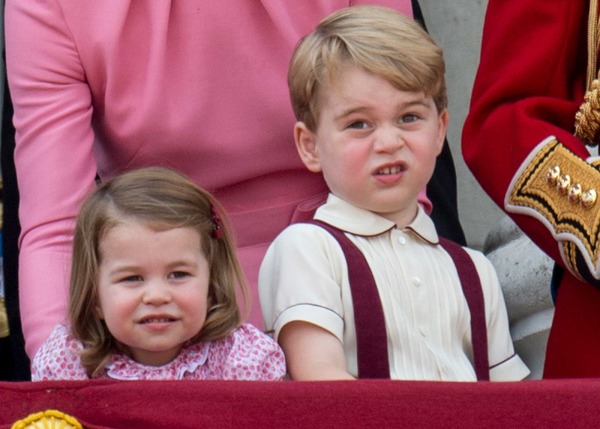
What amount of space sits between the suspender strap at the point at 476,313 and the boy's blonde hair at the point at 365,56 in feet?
0.84

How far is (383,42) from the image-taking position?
248 cm

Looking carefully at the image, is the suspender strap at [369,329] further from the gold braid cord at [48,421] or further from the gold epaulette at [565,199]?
the gold braid cord at [48,421]

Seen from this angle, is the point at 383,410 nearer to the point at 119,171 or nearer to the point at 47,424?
the point at 47,424

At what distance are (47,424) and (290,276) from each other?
0.66 m

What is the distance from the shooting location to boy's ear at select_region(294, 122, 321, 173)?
2.54 m

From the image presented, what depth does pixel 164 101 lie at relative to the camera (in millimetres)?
2734

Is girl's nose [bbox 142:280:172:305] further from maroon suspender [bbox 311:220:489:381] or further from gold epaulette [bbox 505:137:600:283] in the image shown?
gold epaulette [bbox 505:137:600:283]

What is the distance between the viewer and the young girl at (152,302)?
7.55 ft

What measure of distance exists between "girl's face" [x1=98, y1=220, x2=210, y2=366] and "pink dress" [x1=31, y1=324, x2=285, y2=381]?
3 cm

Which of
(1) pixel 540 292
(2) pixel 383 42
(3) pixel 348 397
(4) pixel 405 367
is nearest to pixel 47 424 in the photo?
(3) pixel 348 397

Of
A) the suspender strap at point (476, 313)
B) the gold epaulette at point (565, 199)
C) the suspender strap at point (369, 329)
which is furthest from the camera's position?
the suspender strap at point (476, 313)

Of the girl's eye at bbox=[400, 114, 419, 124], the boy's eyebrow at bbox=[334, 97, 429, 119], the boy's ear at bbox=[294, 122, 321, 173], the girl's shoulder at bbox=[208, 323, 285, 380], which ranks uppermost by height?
the boy's eyebrow at bbox=[334, 97, 429, 119]

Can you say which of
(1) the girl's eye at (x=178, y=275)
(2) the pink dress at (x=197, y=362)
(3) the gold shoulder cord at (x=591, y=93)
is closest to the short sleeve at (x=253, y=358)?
(2) the pink dress at (x=197, y=362)

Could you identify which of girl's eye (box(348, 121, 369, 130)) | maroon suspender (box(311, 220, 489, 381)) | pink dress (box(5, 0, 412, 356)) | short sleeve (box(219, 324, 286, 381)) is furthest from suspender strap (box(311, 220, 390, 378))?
pink dress (box(5, 0, 412, 356))
